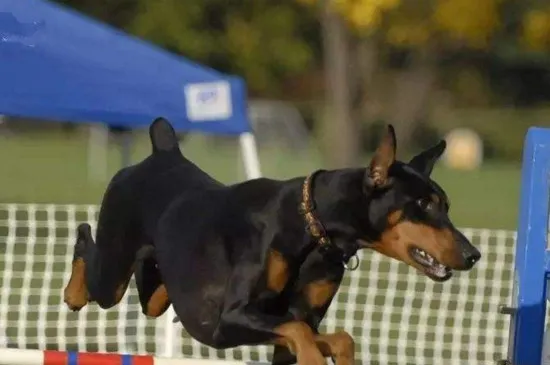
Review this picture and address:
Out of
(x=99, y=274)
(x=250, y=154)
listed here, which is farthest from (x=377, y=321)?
(x=99, y=274)

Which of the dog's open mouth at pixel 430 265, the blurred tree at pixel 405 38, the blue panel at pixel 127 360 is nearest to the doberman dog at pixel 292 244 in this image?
the dog's open mouth at pixel 430 265

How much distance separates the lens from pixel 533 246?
4.57 metres

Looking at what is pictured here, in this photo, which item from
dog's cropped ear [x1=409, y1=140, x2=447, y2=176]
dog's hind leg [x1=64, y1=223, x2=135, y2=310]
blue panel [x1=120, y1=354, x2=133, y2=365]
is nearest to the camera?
dog's cropped ear [x1=409, y1=140, x2=447, y2=176]

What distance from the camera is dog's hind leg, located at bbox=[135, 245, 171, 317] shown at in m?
4.18

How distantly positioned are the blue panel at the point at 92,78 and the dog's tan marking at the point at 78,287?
2452mm

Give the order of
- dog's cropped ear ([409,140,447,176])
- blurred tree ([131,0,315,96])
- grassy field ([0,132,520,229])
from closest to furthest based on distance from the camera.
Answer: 1. dog's cropped ear ([409,140,447,176])
2. grassy field ([0,132,520,229])
3. blurred tree ([131,0,315,96])

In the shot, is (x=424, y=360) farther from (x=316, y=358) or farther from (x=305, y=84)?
(x=305, y=84)

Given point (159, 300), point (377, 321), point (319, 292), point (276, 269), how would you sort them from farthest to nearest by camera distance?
1. point (377, 321)
2. point (159, 300)
3. point (319, 292)
4. point (276, 269)

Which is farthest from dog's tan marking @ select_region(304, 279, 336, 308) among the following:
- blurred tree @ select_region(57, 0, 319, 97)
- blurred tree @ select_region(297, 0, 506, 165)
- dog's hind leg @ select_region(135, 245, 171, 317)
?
blurred tree @ select_region(57, 0, 319, 97)

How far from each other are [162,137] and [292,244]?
0.83 metres

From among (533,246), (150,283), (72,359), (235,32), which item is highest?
Result: (235,32)

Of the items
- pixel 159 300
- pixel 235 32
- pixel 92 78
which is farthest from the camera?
pixel 235 32

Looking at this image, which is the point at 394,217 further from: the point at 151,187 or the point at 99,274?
the point at 99,274

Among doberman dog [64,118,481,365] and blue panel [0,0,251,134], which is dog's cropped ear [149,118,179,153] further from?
blue panel [0,0,251,134]
